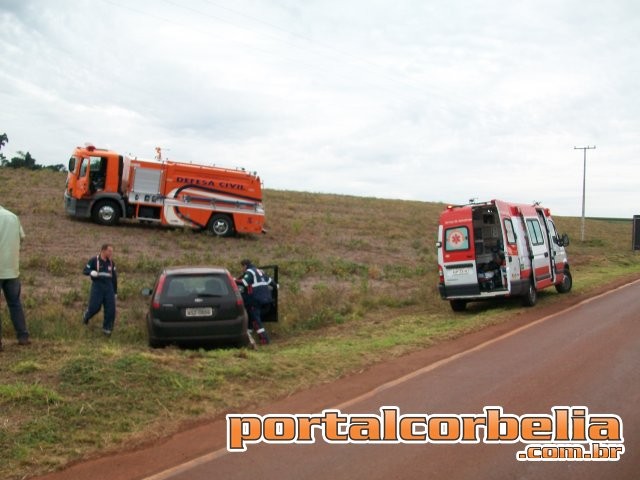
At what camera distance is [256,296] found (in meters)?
12.3

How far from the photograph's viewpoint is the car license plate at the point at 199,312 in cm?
1045

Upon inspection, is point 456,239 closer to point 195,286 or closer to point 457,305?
point 457,305

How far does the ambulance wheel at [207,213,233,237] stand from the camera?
2722 cm

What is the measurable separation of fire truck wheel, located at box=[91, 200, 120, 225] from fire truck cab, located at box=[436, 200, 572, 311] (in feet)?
49.0

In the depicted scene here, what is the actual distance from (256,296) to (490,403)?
20.0 feet

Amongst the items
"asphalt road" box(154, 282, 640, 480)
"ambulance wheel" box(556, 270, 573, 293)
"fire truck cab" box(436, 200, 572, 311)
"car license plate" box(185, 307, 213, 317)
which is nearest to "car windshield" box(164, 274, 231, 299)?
"car license plate" box(185, 307, 213, 317)

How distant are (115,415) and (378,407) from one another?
8.61 ft

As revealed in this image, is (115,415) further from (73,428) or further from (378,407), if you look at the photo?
(378,407)

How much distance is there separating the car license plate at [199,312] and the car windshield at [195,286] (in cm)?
22

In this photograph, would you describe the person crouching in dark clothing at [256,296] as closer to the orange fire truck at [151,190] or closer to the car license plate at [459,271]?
the car license plate at [459,271]

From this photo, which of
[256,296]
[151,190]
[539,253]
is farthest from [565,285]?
[151,190]

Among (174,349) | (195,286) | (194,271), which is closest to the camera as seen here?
(174,349)

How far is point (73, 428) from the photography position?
6238 mm

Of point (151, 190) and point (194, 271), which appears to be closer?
point (194, 271)
